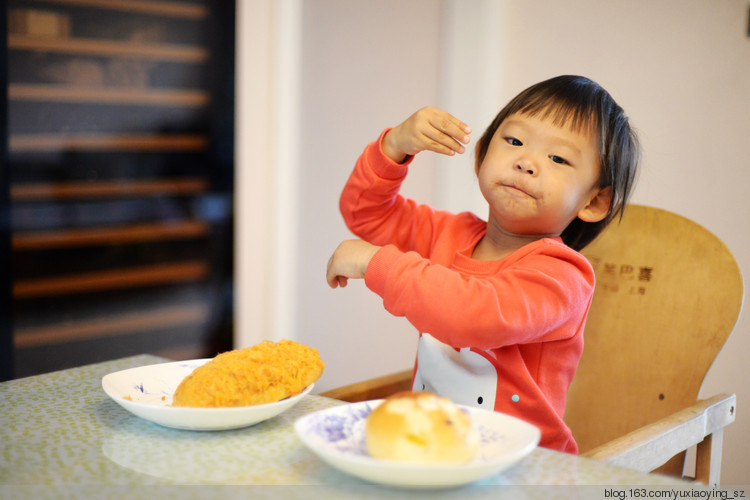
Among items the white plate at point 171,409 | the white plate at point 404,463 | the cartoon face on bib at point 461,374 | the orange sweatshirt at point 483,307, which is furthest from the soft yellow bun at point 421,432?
the cartoon face on bib at point 461,374

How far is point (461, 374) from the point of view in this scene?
92cm

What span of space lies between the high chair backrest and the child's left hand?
20.1 inches

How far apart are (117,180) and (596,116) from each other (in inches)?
75.2

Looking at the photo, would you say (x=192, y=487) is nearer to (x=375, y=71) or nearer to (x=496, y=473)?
(x=496, y=473)

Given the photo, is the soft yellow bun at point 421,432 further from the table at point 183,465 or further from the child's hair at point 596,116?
the child's hair at point 596,116

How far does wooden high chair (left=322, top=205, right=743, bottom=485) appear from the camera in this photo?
1.04 m

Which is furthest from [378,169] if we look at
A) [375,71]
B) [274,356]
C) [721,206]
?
[375,71]

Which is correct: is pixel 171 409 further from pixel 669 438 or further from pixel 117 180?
pixel 117 180

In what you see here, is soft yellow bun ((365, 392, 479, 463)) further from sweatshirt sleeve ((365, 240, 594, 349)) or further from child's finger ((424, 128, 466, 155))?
child's finger ((424, 128, 466, 155))

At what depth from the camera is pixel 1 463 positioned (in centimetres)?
60

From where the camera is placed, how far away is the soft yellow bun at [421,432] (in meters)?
0.53

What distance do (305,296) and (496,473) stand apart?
223 centimetres

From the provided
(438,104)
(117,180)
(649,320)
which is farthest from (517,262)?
(117,180)

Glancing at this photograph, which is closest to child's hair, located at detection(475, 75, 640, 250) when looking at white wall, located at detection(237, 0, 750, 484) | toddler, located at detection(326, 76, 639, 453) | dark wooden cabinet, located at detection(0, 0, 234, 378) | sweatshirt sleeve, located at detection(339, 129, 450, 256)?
toddler, located at detection(326, 76, 639, 453)
